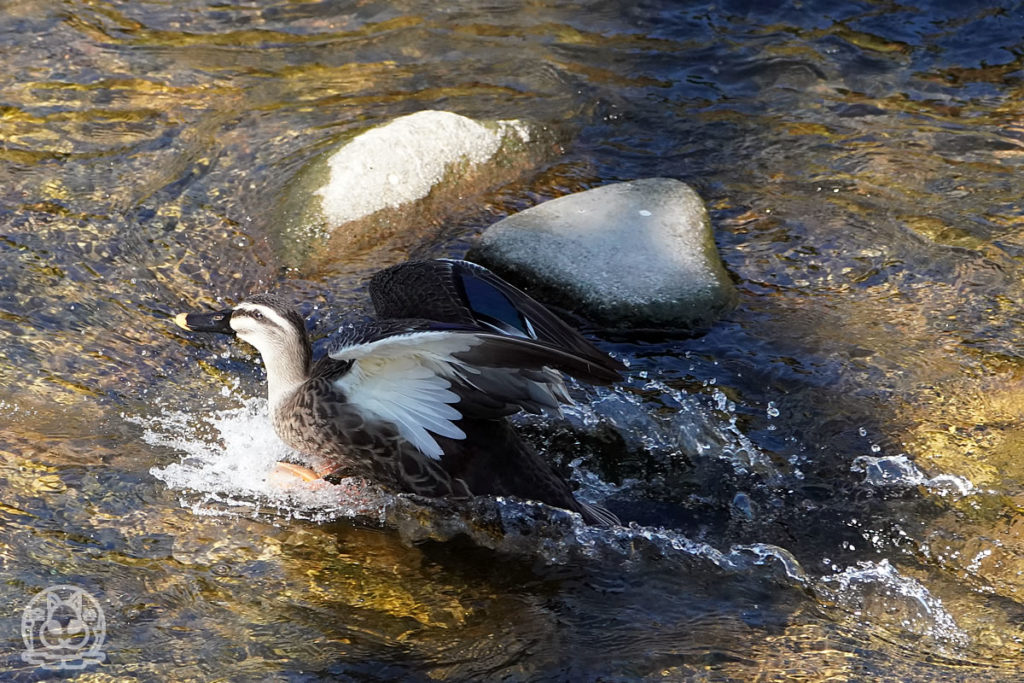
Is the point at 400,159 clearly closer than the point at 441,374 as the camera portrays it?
No

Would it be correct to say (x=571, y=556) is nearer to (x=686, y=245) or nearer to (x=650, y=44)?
(x=686, y=245)

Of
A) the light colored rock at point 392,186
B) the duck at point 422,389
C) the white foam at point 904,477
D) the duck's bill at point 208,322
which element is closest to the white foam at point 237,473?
the duck at point 422,389

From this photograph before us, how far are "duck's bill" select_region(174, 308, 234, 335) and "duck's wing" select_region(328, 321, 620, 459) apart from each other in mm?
811

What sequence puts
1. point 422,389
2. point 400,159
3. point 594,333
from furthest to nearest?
point 400,159 < point 594,333 < point 422,389

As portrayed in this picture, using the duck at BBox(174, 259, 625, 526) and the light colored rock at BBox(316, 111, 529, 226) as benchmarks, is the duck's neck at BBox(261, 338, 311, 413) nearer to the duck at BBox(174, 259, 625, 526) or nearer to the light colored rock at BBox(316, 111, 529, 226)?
the duck at BBox(174, 259, 625, 526)

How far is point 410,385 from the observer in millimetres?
3939

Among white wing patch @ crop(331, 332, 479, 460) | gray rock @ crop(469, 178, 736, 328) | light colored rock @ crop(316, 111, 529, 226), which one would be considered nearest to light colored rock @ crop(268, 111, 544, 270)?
light colored rock @ crop(316, 111, 529, 226)

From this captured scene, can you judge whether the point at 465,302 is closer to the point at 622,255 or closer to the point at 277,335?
Result: the point at 277,335

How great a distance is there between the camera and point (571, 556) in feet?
13.1

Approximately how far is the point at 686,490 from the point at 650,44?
463 cm

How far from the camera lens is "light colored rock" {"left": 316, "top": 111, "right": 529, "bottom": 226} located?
6.00 meters

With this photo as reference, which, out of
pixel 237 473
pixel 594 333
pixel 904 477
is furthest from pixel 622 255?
pixel 237 473

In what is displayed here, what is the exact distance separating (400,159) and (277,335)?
2042 mm

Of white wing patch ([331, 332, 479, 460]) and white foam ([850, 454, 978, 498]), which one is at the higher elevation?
white wing patch ([331, 332, 479, 460])
